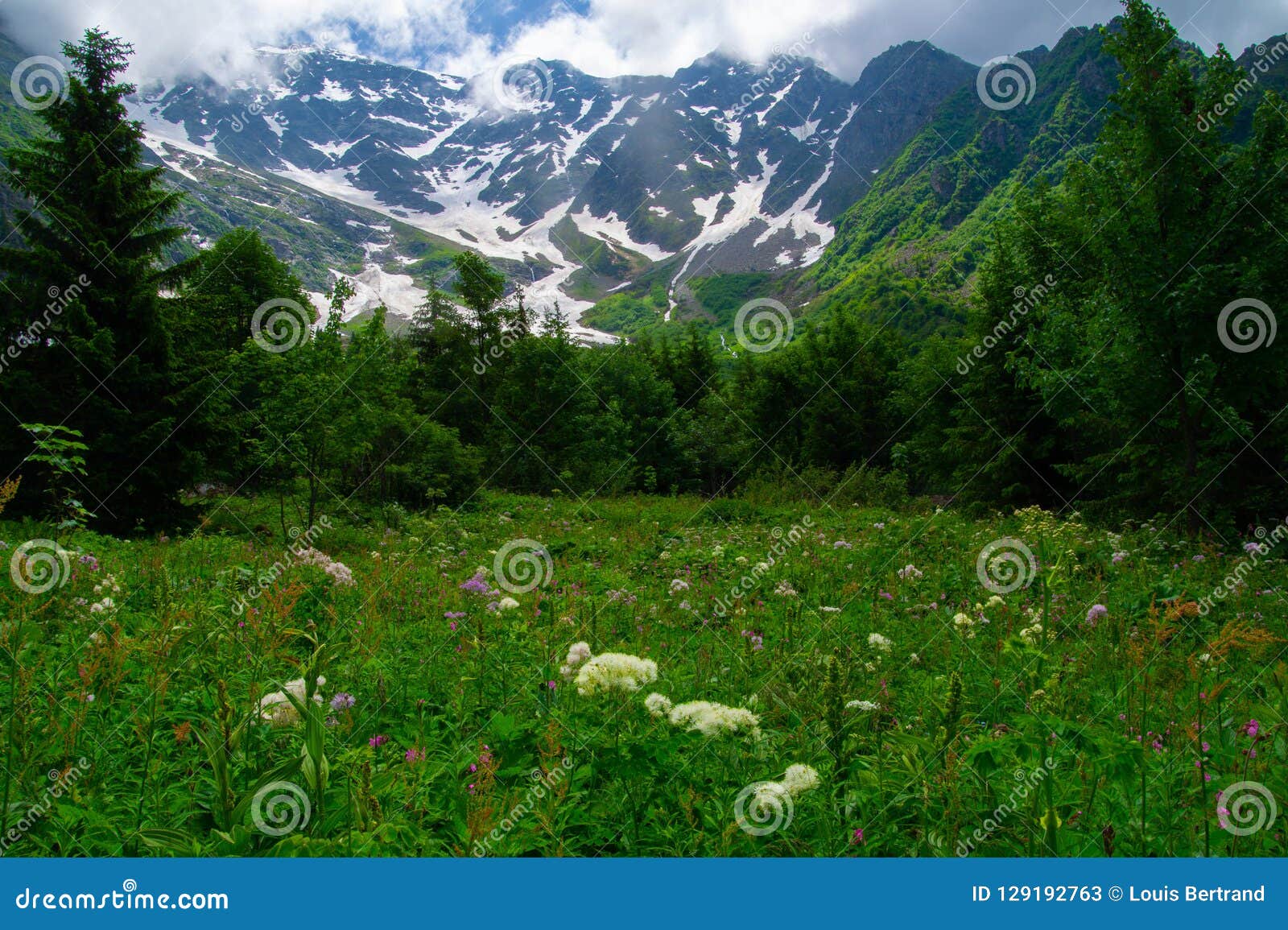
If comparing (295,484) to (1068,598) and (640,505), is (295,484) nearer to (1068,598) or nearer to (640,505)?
(640,505)

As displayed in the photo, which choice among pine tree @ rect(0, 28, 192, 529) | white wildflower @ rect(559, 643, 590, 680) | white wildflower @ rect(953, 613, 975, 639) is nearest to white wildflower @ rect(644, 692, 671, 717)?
white wildflower @ rect(559, 643, 590, 680)

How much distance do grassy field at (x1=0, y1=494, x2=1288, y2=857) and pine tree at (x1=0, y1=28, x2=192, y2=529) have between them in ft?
21.7

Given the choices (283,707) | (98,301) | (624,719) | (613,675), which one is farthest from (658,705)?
(98,301)

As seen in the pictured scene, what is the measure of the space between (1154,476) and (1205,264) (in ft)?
12.2

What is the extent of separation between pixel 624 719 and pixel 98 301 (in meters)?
13.6

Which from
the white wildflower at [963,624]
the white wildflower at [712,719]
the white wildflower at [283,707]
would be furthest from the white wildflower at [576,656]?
the white wildflower at [963,624]

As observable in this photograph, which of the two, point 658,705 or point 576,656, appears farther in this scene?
point 576,656

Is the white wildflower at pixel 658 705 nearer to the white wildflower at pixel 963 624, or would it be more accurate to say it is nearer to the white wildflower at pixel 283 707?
the white wildflower at pixel 283 707

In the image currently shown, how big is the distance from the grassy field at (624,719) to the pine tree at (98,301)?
21.7 feet

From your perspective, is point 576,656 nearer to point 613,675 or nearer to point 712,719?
point 613,675

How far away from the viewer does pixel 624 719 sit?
2971 mm

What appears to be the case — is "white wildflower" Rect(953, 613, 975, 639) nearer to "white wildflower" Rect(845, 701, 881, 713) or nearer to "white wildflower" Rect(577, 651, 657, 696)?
Answer: "white wildflower" Rect(845, 701, 881, 713)

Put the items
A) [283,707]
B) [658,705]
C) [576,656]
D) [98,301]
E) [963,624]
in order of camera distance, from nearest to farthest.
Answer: [283,707] → [658,705] → [576,656] → [963,624] → [98,301]

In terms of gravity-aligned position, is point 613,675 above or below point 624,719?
above
